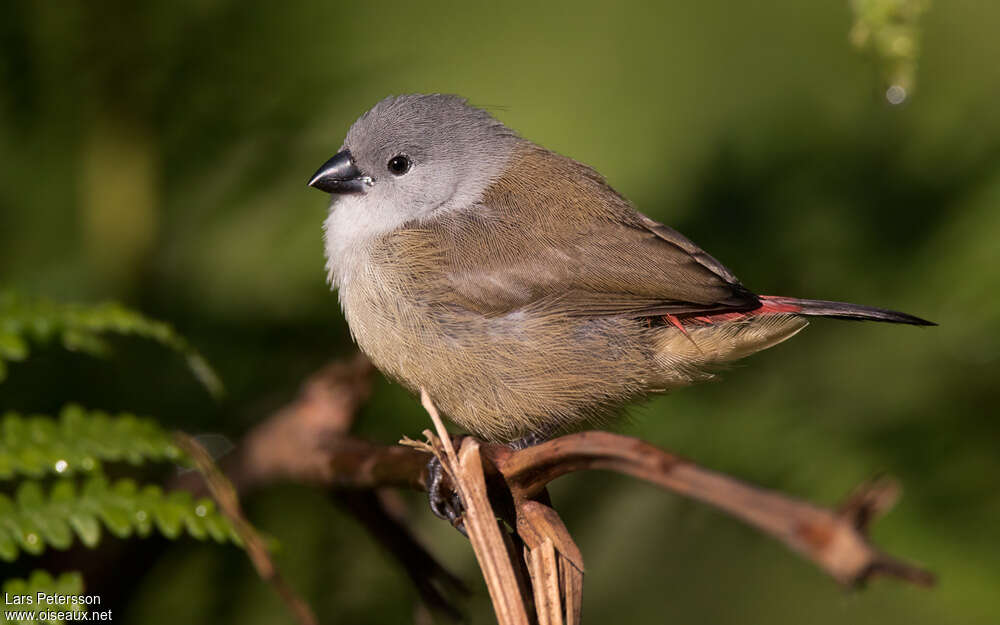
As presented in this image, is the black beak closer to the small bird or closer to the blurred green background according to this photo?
the small bird

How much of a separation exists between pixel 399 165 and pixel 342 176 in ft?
0.51

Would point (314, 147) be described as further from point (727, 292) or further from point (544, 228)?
point (727, 292)

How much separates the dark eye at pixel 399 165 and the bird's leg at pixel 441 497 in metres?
0.91

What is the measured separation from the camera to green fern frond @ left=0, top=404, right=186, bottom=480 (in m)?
1.77

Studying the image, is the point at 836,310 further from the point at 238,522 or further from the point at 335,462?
the point at 238,522

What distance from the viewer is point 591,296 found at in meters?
2.05

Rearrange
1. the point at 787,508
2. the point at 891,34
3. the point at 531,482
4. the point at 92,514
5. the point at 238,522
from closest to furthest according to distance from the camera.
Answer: the point at 787,508 < the point at 531,482 < the point at 891,34 < the point at 92,514 < the point at 238,522

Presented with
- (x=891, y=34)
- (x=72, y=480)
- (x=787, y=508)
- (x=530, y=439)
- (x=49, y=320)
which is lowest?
(x=787, y=508)

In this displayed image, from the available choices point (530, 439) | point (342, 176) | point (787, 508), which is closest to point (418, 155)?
point (342, 176)

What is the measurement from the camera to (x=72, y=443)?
1.84 meters

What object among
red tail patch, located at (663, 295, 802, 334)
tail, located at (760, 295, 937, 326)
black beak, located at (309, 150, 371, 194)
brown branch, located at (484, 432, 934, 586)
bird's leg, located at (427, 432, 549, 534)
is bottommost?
brown branch, located at (484, 432, 934, 586)

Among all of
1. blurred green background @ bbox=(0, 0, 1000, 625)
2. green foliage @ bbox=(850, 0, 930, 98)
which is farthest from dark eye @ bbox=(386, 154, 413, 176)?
green foliage @ bbox=(850, 0, 930, 98)

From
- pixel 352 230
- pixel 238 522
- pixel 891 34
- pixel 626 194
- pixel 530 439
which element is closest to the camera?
pixel 891 34

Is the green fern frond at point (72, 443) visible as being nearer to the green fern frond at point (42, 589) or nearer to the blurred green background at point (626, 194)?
the green fern frond at point (42, 589)
